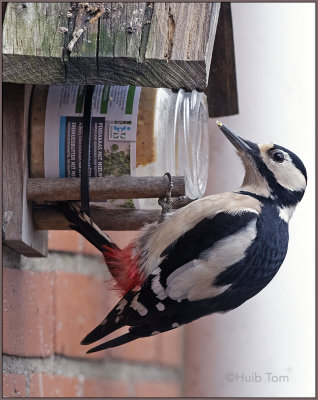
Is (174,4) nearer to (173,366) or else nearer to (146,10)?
(146,10)

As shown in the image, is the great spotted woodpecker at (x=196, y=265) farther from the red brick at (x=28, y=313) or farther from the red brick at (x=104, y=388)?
the red brick at (x=104, y=388)

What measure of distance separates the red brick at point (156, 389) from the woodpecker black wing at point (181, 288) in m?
0.54

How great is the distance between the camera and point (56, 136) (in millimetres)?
1252

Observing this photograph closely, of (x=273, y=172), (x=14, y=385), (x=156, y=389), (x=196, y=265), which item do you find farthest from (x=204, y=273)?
(x=156, y=389)

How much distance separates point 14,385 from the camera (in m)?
1.34

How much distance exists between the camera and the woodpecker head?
4.50ft

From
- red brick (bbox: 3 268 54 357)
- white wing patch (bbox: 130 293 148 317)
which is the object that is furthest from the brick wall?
white wing patch (bbox: 130 293 148 317)

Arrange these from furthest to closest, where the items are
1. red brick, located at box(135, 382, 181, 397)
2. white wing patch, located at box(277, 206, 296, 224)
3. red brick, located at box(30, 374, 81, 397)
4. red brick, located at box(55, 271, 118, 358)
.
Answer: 1. red brick, located at box(135, 382, 181, 397)
2. red brick, located at box(55, 271, 118, 358)
3. red brick, located at box(30, 374, 81, 397)
4. white wing patch, located at box(277, 206, 296, 224)

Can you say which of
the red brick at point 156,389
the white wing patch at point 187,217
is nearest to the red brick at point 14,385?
the white wing patch at point 187,217

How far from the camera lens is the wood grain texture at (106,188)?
124 cm

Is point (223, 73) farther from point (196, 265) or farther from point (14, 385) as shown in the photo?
point (14, 385)

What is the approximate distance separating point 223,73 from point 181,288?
0.53 m

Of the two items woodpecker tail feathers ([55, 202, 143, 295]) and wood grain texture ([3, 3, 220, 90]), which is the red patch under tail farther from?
wood grain texture ([3, 3, 220, 90])

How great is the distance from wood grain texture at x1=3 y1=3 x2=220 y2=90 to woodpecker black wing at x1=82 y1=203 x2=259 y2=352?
249 mm
